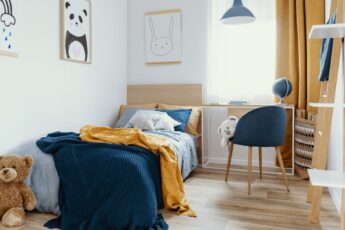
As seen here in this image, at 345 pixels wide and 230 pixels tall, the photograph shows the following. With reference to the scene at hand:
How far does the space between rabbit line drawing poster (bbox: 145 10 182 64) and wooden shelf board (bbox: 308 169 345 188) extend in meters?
2.64

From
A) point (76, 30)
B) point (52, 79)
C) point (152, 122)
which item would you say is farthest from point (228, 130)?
point (76, 30)

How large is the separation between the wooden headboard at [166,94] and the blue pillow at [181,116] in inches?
12.0

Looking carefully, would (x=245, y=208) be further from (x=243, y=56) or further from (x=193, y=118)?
(x=243, y=56)

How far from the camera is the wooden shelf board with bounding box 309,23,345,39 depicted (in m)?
1.62

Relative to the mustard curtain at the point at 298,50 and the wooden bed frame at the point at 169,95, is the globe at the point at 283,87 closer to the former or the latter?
the mustard curtain at the point at 298,50

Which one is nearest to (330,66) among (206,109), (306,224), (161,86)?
(306,224)

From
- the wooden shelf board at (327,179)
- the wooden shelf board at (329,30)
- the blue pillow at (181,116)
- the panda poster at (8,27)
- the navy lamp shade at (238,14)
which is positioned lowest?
the wooden shelf board at (327,179)

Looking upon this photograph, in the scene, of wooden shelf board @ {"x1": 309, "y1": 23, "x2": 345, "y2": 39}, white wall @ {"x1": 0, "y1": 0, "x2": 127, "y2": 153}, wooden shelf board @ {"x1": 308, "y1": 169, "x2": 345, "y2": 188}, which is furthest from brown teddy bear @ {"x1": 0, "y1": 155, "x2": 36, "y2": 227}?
wooden shelf board @ {"x1": 309, "y1": 23, "x2": 345, "y2": 39}

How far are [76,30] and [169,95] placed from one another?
143 cm

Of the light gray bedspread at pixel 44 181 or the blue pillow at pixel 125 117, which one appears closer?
the light gray bedspread at pixel 44 181

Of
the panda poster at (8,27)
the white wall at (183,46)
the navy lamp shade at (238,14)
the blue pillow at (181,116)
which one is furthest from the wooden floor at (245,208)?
the navy lamp shade at (238,14)

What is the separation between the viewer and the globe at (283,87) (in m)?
3.25

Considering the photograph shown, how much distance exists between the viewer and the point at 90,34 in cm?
357

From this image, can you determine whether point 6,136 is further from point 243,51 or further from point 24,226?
point 243,51
